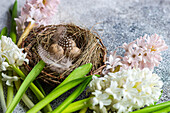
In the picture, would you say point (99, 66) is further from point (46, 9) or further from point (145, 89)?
point (46, 9)

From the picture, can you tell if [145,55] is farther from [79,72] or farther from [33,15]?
[33,15]

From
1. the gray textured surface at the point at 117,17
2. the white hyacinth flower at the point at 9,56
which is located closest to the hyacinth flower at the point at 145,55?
the gray textured surface at the point at 117,17

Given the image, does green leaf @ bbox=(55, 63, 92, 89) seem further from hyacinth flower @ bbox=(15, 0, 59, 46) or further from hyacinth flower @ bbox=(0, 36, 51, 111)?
hyacinth flower @ bbox=(15, 0, 59, 46)

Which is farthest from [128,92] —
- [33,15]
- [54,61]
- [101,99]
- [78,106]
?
[33,15]

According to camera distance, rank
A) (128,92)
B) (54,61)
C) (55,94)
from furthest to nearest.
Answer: (54,61), (55,94), (128,92)

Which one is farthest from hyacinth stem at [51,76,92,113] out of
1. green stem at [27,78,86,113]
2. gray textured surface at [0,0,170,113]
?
gray textured surface at [0,0,170,113]

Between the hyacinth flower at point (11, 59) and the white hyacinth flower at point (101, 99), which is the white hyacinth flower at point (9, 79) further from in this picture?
the white hyacinth flower at point (101, 99)

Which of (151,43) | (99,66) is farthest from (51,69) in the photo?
(151,43)
